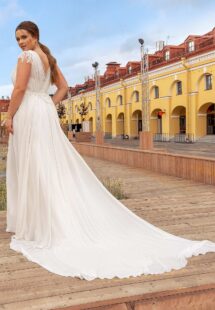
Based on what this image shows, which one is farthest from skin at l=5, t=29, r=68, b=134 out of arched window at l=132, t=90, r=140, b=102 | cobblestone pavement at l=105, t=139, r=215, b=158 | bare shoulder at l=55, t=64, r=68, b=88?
arched window at l=132, t=90, r=140, b=102

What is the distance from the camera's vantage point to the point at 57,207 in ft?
11.3

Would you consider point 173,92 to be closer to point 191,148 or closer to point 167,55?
point 167,55

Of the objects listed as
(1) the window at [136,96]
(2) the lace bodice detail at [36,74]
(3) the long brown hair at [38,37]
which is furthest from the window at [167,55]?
(2) the lace bodice detail at [36,74]

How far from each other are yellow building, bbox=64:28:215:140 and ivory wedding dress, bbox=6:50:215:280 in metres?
28.3

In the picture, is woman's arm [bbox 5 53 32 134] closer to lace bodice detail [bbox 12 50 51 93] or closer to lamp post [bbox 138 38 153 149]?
lace bodice detail [bbox 12 50 51 93]

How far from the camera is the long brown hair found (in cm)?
354

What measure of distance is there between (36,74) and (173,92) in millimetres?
33085

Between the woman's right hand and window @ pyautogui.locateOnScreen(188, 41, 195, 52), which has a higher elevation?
window @ pyautogui.locateOnScreen(188, 41, 195, 52)

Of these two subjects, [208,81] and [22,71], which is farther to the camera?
[208,81]

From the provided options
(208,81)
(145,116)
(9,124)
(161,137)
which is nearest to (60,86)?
(9,124)

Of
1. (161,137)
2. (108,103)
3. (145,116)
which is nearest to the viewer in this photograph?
(145,116)

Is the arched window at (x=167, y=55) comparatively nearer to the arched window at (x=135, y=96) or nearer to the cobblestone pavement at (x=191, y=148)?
the arched window at (x=135, y=96)

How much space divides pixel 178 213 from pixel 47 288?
8.99 ft

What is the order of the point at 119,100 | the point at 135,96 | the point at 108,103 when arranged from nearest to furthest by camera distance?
the point at 135,96 → the point at 119,100 → the point at 108,103
